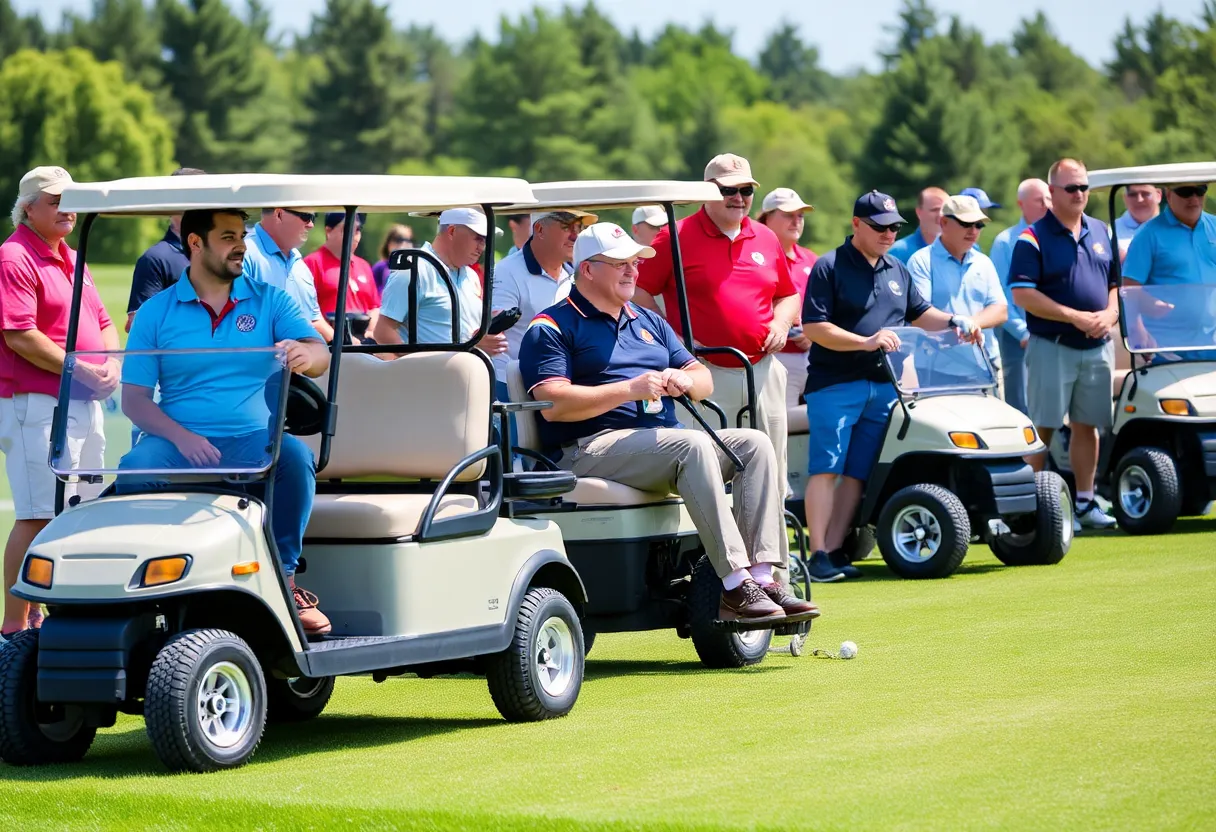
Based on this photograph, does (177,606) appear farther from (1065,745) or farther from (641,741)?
(1065,745)

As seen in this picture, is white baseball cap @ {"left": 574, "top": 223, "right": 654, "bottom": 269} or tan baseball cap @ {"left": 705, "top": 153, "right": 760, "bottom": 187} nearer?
white baseball cap @ {"left": 574, "top": 223, "right": 654, "bottom": 269}

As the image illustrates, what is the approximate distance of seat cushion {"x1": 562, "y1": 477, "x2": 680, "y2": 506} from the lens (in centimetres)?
707

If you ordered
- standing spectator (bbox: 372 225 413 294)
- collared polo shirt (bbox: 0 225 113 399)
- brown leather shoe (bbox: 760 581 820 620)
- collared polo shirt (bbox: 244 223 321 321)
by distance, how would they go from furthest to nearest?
standing spectator (bbox: 372 225 413 294)
collared polo shirt (bbox: 244 223 321 321)
collared polo shirt (bbox: 0 225 113 399)
brown leather shoe (bbox: 760 581 820 620)

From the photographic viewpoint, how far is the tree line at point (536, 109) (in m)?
74.7

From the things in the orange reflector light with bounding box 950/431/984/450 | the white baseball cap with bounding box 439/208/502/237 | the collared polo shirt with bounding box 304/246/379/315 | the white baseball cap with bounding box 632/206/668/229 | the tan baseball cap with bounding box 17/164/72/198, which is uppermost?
the tan baseball cap with bounding box 17/164/72/198

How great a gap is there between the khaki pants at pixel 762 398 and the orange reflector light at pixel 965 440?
3.56ft

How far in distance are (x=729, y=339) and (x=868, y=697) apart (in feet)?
9.89

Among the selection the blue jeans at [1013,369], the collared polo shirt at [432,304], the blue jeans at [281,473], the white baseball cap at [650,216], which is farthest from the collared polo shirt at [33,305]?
the blue jeans at [1013,369]

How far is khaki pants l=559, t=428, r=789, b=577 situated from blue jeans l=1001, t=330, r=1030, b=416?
5614 mm

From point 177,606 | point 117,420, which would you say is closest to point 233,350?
point 117,420

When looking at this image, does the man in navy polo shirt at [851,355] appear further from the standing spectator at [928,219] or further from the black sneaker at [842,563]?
the standing spectator at [928,219]

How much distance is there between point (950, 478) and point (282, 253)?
147 inches

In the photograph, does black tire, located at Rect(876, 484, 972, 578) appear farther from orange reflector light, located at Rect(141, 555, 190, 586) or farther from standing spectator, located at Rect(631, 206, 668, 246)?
orange reflector light, located at Rect(141, 555, 190, 586)

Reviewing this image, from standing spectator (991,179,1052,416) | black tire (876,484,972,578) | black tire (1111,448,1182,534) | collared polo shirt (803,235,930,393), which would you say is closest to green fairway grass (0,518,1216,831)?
black tire (876,484,972,578)
